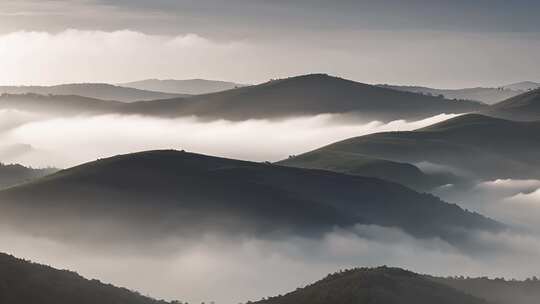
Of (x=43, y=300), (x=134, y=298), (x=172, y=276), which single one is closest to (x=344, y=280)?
(x=134, y=298)

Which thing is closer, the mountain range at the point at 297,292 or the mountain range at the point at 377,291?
the mountain range at the point at 297,292

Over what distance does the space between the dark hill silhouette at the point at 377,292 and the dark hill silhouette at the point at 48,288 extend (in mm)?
12891

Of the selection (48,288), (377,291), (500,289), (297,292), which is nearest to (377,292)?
(377,291)

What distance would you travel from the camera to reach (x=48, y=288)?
75.9 meters

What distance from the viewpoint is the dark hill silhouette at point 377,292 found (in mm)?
74625

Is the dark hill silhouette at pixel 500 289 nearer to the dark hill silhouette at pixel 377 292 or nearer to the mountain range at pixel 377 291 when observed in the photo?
the mountain range at pixel 377 291

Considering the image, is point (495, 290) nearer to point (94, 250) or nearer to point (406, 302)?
point (406, 302)

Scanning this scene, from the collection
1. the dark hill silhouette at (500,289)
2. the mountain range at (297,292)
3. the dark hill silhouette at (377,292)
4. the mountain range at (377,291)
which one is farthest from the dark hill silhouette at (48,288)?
the dark hill silhouette at (500,289)

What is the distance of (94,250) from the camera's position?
18850 centimetres

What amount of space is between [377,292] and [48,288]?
78.9 ft

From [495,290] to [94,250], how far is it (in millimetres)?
108945

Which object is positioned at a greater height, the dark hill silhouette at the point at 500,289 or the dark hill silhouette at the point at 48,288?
the dark hill silhouette at the point at 500,289

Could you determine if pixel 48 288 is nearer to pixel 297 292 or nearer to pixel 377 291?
pixel 297 292

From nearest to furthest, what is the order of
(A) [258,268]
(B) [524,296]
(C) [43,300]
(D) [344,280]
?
1. (C) [43,300]
2. (D) [344,280]
3. (B) [524,296]
4. (A) [258,268]
